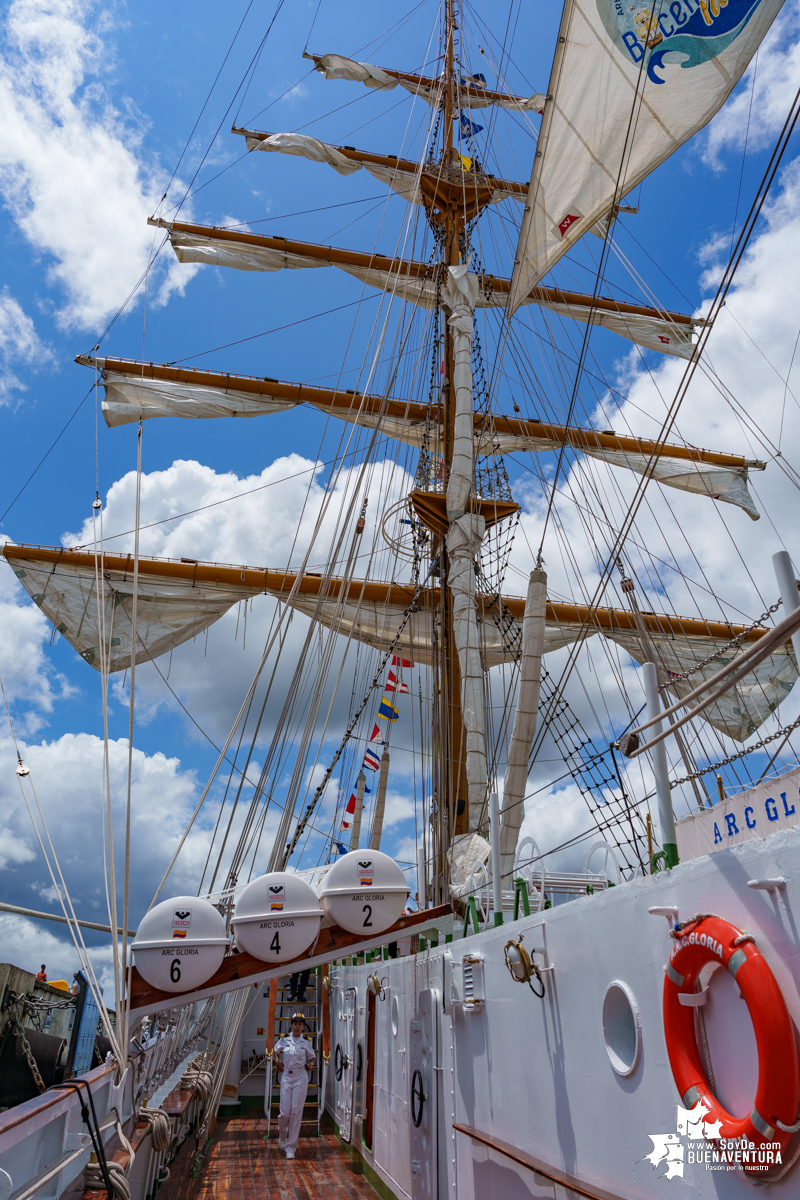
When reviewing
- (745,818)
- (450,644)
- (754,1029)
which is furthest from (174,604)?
(754,1029)

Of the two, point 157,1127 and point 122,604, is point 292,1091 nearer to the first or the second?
point 157,1127

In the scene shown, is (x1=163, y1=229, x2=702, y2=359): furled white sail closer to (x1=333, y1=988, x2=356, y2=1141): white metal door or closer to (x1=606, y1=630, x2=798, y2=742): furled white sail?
(x1=606, y1=630, x2=798, y2=742): furled white sail

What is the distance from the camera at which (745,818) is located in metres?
3.27

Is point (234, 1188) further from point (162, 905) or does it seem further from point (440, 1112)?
point (162, 905)

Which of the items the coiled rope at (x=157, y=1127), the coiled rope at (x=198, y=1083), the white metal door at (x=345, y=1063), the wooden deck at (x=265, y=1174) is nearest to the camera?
the coiled rope at (x=157, y=1127)

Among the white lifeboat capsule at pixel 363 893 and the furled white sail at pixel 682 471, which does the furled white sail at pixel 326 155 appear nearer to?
the furled white sail at pixel 682 471

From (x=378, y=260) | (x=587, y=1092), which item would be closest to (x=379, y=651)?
(x=378, y=260)

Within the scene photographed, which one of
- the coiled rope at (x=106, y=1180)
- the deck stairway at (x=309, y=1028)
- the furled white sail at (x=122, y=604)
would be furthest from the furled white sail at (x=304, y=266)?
the coiled rope at (x=106, y=1180)

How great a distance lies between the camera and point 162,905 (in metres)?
5.44

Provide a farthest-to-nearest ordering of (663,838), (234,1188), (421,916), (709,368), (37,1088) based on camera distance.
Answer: (709,368) → (37,1088) → (234,1188) → (421,916) → (663,838)

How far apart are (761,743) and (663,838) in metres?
0.70

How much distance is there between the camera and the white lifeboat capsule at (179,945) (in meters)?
5.27

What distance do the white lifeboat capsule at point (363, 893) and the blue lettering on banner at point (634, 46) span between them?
701 centimetres

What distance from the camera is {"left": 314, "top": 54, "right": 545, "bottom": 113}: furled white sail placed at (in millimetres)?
19000
